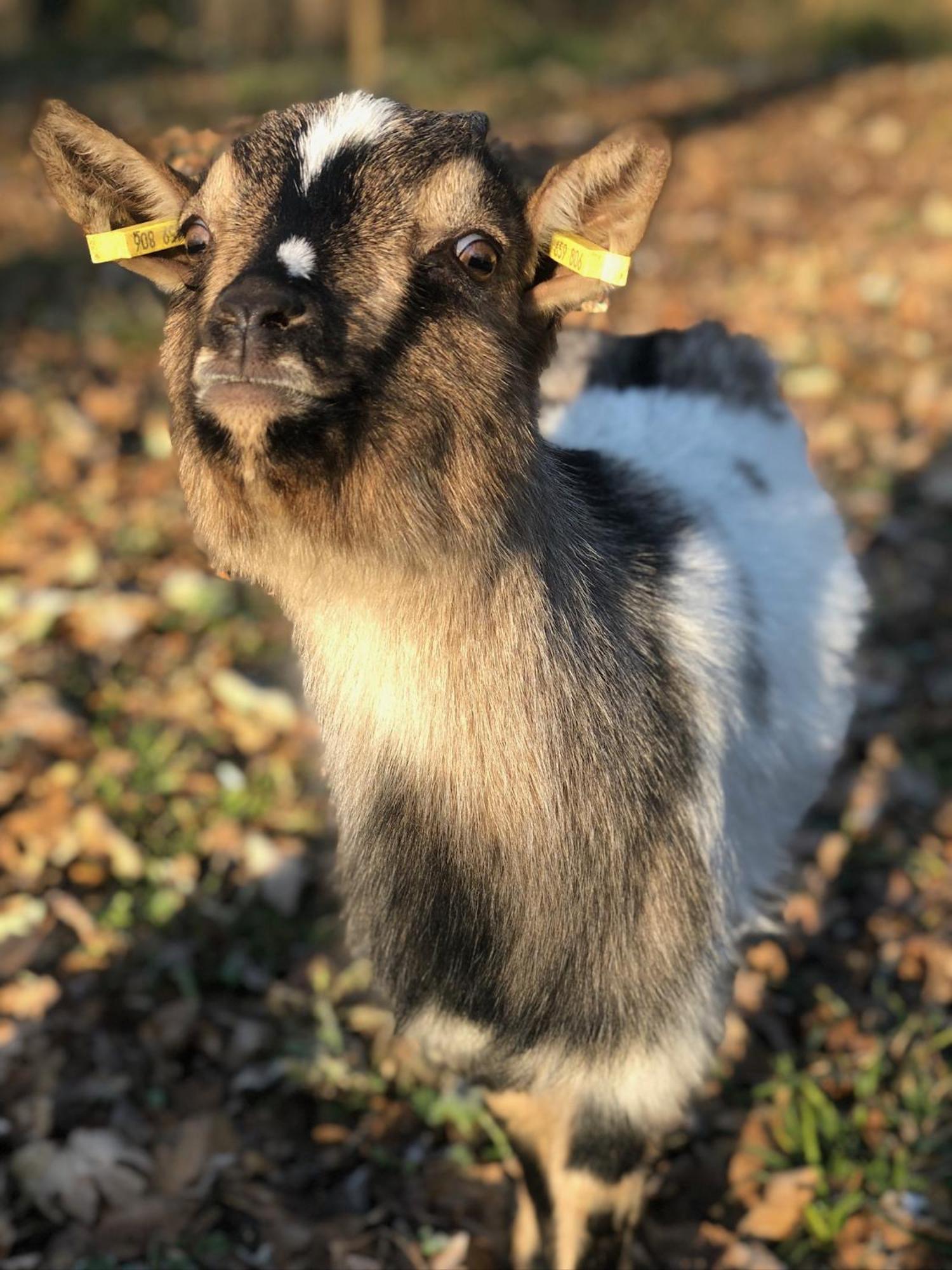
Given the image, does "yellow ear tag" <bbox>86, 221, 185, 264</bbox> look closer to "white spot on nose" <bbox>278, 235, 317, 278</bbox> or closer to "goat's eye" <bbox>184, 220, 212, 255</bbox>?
"goat's eye" <bbox>184, 220, 212, 255</bbox>

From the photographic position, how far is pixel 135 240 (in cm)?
248

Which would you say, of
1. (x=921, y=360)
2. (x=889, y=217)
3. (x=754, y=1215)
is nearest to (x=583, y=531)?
(x=754, y=1215)

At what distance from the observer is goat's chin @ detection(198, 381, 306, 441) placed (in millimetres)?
2025

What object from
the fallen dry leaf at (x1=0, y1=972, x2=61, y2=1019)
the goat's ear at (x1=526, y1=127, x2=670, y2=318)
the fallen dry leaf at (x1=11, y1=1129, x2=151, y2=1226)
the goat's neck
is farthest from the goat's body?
the fallen dry leaf at (x1=0, y1=972, x2=61, y2=1019)

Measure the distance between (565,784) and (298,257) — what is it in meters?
1.07

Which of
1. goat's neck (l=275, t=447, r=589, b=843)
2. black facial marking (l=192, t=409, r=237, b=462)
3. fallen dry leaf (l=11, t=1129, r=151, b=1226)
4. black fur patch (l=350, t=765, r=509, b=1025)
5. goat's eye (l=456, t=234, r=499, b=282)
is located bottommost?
fallen dry leaf (l=11, t=1129, r=151, b=1226)

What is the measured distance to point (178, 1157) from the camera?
344 cm

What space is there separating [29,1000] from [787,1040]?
219 cm

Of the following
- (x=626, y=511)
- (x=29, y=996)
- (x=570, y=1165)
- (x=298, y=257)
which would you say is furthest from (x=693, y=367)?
(x=29, y=996)

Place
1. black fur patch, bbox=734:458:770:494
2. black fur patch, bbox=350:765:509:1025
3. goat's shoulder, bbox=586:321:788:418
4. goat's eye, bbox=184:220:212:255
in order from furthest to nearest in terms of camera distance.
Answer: goat's shoulder, bbox=586:321:788:418, black fur patch, bbox=734:458:770:494, black fur patch, bbox=350:765:509:1025, goat's eye, bbox=184:220:212:255

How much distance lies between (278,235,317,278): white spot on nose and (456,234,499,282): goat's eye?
11.1 inches

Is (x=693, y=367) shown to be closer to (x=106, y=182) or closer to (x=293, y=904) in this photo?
(x=106, y=182)

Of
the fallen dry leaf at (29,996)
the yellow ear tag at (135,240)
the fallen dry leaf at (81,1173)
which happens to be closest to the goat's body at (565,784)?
the yellow ear tag at (135,240)

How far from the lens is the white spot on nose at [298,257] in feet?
6.91
